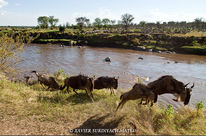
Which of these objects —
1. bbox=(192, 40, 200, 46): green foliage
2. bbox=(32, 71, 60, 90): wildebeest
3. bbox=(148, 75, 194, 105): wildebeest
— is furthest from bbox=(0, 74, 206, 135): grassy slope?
bbox=(192, 40, 200, 46): green foliage

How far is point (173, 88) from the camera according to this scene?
628 cm

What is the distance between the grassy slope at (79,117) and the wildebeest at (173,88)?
1.21 metres

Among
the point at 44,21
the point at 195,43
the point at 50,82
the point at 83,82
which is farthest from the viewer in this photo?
the point at 44,21

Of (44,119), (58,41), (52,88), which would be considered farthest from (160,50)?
(44,119)

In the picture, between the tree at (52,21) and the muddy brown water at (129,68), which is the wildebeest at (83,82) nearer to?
the muddy brown water at (129,68)

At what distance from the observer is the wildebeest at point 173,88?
6188 mm

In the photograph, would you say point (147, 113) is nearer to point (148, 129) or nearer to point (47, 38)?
point (148, 129)

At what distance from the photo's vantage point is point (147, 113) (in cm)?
711

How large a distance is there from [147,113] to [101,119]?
1.98 m

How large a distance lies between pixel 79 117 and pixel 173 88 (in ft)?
12.5

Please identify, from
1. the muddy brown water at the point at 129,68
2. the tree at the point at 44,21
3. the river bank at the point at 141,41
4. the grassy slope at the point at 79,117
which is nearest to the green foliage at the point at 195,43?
the river bank at the point at 141,41

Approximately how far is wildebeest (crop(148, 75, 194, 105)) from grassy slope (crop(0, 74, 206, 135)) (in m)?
1.21

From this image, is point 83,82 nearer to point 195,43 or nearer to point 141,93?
point 141,93

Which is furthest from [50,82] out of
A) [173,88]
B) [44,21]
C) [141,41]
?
[44,21]
